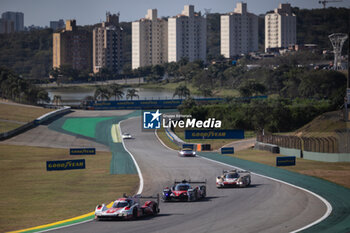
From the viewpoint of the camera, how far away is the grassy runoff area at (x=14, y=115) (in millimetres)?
109400

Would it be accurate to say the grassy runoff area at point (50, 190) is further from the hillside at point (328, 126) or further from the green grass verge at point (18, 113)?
the green grass verge at point (18, 113)

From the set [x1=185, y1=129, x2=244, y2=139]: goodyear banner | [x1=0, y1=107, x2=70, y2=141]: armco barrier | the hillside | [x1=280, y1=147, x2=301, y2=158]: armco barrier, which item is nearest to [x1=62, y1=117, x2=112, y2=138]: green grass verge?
[x1=0, y1=107, x2=70, y2=141]: armco barrier

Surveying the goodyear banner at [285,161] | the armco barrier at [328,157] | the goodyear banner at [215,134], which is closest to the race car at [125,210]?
the goodyear banner at [285,161]

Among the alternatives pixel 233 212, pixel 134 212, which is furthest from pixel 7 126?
pixel 233 212

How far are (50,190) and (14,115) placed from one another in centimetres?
8528

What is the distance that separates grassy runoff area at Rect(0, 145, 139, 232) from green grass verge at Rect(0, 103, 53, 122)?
176 feet

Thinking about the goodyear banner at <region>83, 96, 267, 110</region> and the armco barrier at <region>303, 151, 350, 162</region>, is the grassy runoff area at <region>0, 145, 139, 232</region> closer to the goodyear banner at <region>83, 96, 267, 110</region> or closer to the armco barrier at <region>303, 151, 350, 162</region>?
the armco barrier at <region>303, 151, 350, 162</region>

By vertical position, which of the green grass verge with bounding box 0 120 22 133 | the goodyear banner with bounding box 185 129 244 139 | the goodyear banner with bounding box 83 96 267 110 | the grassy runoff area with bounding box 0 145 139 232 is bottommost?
the grassy runoff area with bounding box 0 145 139 232

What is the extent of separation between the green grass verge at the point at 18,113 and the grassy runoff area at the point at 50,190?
176 feet

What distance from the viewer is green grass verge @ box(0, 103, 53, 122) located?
119562 millimetres

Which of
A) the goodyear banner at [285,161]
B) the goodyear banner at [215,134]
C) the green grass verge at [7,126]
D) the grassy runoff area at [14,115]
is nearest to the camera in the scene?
the goodyear banner at [285,161]

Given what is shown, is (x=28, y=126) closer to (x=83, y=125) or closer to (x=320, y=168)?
(x=83, y=125)

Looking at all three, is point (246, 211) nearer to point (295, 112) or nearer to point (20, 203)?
point (20, 203)

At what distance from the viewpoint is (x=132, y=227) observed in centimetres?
2636
